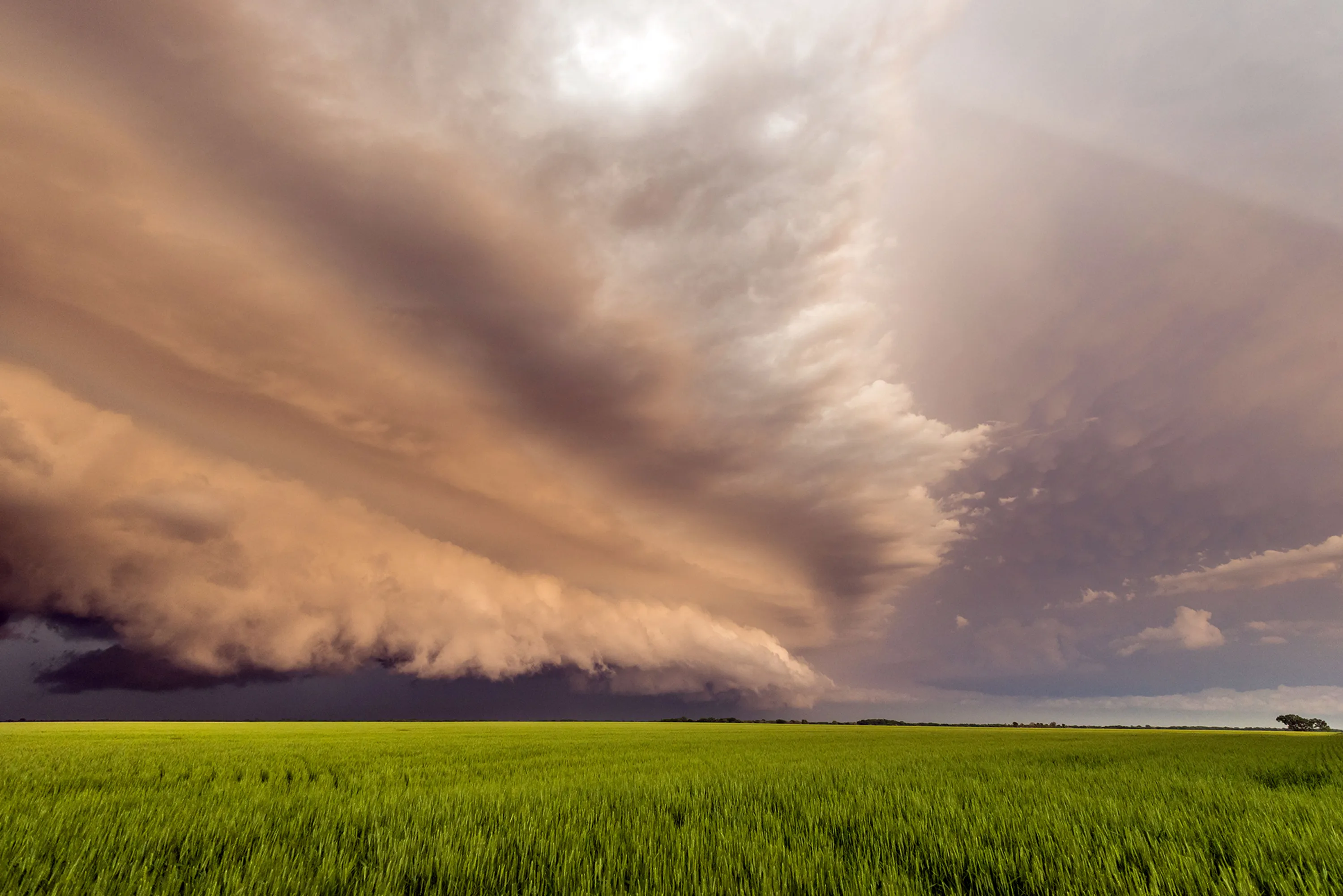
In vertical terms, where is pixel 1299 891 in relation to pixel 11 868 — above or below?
above

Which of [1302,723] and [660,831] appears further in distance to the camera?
[1302,723]

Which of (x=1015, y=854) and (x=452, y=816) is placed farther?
(x=452, y=816)

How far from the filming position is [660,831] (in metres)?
5.79

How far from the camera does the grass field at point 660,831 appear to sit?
4.27 metres

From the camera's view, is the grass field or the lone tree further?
the lone tree

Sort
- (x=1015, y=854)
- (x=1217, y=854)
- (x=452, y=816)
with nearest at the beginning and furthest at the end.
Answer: (x=1015, y=854) → (x=1217, y=854) → (x=452, y=816)

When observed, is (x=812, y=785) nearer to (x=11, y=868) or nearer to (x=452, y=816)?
(x=452, y=816)

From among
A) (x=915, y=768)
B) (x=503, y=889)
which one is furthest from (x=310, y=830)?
(x=915, y=768)

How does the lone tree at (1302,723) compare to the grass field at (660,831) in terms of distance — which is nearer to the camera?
the grass field at (660,831)

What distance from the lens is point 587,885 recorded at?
399 cm

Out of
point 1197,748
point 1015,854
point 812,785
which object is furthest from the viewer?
point 1197,748

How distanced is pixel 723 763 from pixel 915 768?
4.68 m

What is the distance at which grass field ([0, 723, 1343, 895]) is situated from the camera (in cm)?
427

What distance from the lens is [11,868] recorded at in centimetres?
425
